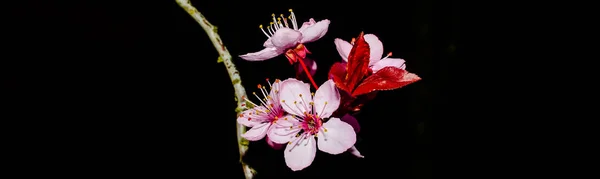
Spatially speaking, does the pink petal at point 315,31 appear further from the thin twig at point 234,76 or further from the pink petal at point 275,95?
the thin twig at point 234,76

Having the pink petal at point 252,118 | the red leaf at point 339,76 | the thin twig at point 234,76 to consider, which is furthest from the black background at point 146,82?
the red leaf at point 339,76

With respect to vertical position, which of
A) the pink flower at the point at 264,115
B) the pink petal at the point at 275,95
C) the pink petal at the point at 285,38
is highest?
the pink petal at the point at 285,38

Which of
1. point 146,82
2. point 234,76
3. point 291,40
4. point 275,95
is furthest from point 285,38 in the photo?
point 146,82

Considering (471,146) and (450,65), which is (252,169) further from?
(471,146)

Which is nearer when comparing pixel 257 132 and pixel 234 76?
pixel 257 132

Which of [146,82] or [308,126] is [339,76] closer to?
[308,126]

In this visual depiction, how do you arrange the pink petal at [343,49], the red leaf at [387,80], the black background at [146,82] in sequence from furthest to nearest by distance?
the black background at [146,82] → the pink petal at [343,49] → the red leaf at [387,80]

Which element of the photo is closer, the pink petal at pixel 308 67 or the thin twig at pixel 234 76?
the pink petal at pixel 308 67
